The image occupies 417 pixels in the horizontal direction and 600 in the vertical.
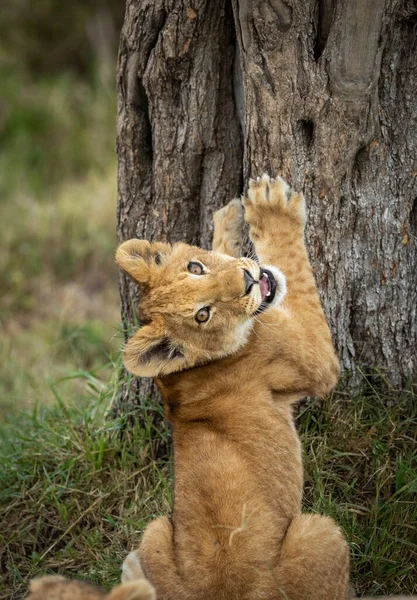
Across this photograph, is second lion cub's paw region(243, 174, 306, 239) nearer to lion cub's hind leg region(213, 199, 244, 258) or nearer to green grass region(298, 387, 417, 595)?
lion cub's hind leg region(213, 199, 244, 258)

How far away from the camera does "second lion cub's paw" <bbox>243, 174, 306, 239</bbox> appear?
13.9ft

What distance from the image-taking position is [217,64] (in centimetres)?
443

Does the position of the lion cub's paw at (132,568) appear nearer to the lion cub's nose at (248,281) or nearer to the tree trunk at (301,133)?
the tree trunk at (301,133)

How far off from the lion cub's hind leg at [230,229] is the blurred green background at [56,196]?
1541mm

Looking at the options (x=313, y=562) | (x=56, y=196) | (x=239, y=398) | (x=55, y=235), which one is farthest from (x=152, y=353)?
(x=56, y=196)

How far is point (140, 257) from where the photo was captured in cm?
418

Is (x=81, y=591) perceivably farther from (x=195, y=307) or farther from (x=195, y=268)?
(x=195, y=268)

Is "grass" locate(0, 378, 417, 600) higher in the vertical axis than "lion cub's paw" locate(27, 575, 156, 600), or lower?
lower

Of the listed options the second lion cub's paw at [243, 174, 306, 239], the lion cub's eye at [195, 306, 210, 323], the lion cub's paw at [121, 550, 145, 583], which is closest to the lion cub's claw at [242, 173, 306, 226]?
the second lion cub's paw at [243, 174, 306, 239]

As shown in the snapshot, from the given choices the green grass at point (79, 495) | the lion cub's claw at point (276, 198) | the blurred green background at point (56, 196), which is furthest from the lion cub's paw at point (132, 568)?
the lion cub's claw at point (276, 198)

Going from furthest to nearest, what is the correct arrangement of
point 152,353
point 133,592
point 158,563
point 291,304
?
point 291,304 < point 152,353 < point 158,563 < point 133,592

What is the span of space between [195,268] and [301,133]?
87 centimetres

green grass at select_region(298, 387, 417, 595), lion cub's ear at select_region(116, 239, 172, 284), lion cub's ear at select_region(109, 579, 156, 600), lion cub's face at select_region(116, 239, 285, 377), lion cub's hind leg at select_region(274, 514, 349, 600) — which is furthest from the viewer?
lion cub's ear at select_region(116, 239, 172, 284)

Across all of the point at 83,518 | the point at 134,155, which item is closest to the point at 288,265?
the point at 134,155
